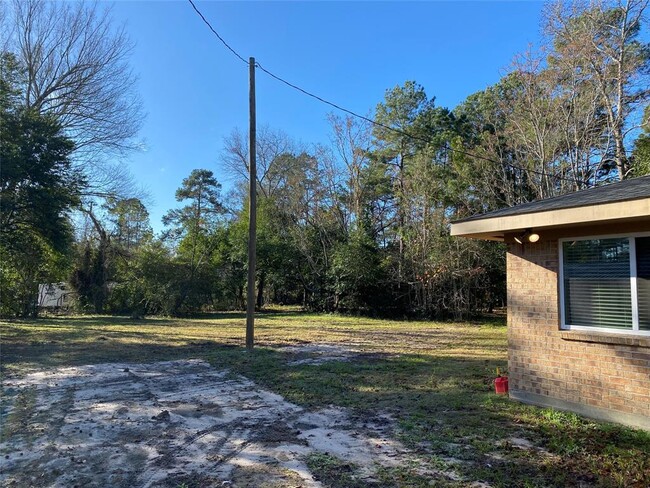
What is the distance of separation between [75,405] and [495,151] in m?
17.2

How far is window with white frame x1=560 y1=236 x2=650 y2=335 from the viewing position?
14.9ft

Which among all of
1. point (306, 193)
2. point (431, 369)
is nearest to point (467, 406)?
point (431, 369)

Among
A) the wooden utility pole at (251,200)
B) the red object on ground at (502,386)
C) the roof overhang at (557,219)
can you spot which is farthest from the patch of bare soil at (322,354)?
the roof overhang at (557,219)

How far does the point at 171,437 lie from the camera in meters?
4.33

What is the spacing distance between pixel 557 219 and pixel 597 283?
867 mm

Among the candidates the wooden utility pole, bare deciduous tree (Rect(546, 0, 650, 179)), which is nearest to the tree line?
bare deciduous tree (Rect(546, 0, 650, 179))

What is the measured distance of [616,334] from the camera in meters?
4.67

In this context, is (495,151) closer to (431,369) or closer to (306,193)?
(306,193)

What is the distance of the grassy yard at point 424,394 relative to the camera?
3498 mm

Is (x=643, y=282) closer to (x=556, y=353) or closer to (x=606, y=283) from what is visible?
(x=606, y=283)

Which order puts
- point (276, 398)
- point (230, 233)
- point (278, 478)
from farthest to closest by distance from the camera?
point (230, 233), point (276, 398), point (278, 478)

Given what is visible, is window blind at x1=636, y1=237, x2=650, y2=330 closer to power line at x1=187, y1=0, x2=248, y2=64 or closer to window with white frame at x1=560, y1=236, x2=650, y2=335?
window with white frame at x1=560, y1=236, x2=650, y2=335

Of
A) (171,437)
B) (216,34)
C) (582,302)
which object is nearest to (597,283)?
(582,302)

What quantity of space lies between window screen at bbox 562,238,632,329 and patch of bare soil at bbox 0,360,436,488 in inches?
106
